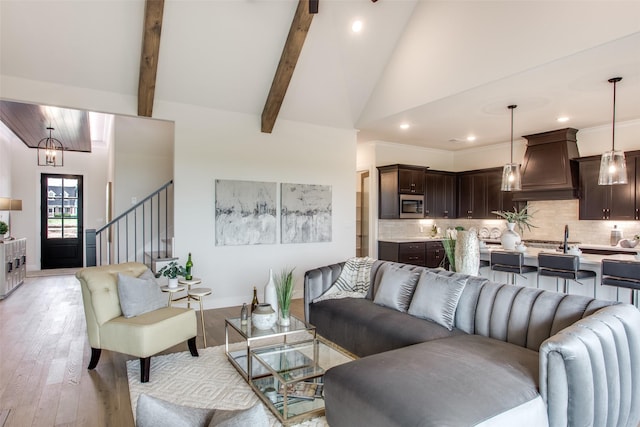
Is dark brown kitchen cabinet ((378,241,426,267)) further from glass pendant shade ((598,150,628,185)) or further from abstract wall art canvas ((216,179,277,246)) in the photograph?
glass pendant shade ((598,150,628,185))

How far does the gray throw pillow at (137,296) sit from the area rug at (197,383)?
497 millimetres

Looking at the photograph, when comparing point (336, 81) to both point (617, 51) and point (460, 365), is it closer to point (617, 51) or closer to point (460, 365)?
point (617, 51)

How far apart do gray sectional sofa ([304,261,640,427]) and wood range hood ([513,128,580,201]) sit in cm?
405

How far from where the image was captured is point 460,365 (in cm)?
206

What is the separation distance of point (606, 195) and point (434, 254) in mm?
2972

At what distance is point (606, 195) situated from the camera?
5.75m

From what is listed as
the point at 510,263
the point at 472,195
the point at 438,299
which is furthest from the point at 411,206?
the point at 438,299

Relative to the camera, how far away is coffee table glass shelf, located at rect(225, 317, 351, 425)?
245 cm

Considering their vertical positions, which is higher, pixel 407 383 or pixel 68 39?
pixel 68 39

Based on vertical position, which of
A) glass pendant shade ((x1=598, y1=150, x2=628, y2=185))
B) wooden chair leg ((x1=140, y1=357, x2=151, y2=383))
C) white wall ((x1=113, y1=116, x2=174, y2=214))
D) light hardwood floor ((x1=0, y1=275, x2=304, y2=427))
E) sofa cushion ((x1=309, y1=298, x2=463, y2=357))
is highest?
white wall ((x1=113, y1=116, x2=174, y2=214))

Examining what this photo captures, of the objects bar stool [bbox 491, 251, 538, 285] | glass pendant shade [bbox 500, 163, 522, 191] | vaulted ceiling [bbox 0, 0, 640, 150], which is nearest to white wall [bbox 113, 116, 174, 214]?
vaulted ceiling [bbox 0, 0, 640, 150]

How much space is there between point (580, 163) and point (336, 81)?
4.21 m

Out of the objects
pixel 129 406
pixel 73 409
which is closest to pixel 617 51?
pixel 129 406

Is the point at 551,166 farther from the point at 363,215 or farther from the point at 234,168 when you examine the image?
the point at 234,168
